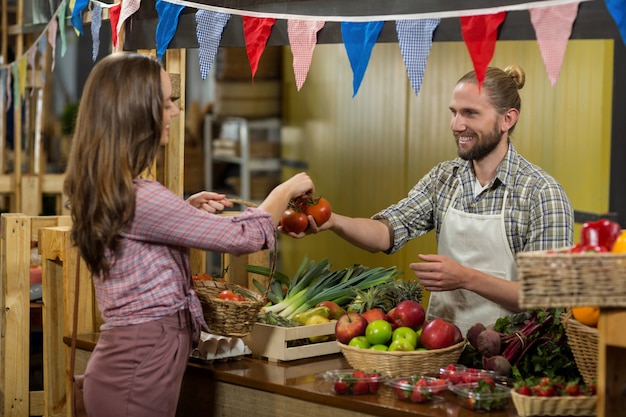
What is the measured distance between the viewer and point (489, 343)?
9.22 ft

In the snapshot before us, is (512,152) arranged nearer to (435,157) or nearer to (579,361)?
(579,361)

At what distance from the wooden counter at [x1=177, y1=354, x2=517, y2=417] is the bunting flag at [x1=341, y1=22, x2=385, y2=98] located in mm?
924

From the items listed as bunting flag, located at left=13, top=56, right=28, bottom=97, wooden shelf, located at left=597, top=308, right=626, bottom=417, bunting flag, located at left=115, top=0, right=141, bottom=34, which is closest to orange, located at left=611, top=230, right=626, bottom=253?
wooden shelf, located at left=597, top=308, right=626, bottom=417

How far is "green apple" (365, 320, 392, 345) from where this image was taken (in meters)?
2.80

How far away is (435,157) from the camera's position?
6.27 metres

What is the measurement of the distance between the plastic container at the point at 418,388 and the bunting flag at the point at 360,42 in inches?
36.1

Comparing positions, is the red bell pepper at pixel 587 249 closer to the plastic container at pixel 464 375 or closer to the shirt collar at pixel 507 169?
the plastic container at pixel 464 375

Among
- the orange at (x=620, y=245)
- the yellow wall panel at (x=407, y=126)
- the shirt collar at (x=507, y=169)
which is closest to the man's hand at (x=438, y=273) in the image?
the shirt collar at (x=507, y=169)

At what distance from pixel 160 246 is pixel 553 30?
1220mm

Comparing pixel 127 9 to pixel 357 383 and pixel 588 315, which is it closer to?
pixel 357 383

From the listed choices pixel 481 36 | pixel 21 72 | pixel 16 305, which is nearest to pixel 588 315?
pixel 481 36

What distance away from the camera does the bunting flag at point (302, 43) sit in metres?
3.06

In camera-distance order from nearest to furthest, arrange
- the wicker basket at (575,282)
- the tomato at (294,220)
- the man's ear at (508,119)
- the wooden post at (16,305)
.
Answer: the wicker basket at (575,282) < the tomato at (294,220) < the man's ear at (508,119) < the wooden post at (16,305)

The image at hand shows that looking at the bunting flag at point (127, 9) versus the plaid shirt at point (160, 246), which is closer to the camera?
the plaid shirt at point (160, 246)
